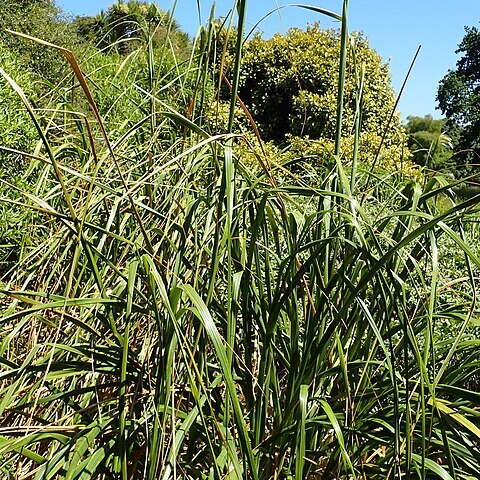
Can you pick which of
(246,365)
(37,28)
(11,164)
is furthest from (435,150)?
(37,28)

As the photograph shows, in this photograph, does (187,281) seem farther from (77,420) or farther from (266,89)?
(266,89)

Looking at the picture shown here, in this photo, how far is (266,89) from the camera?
31.4 feet

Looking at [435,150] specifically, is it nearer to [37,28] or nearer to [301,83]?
[301,83]

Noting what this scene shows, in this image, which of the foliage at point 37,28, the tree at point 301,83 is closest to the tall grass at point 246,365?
the foliage at point 37,28

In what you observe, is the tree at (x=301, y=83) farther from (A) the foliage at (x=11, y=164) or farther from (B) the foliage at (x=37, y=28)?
(A) the foliage at (x=11, y=164)

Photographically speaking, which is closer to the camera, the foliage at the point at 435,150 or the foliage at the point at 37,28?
the foliage at the point at 435,150

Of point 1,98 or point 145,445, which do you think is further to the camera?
point 1,98

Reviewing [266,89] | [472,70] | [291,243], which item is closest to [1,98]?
[291,243]

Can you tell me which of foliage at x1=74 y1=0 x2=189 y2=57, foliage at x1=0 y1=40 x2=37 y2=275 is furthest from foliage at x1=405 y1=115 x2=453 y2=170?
foliage at x1=0 y1=40 x2=37 y2=275

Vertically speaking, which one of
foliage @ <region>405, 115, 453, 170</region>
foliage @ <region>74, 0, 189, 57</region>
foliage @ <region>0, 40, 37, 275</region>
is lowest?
foliage @ <region>0, 40, 37, 275</region>

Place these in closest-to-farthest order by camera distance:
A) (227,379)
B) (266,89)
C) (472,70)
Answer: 1. (227,379)
2. (266,89)
3. (472,70)

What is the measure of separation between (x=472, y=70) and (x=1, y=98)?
35.1 meters

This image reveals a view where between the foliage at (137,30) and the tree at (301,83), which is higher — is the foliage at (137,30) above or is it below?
above

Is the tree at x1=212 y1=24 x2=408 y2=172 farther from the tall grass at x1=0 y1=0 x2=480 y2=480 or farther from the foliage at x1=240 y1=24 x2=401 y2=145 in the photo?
the tall grass at x1=0 y1=0 x2=480 y2=480
